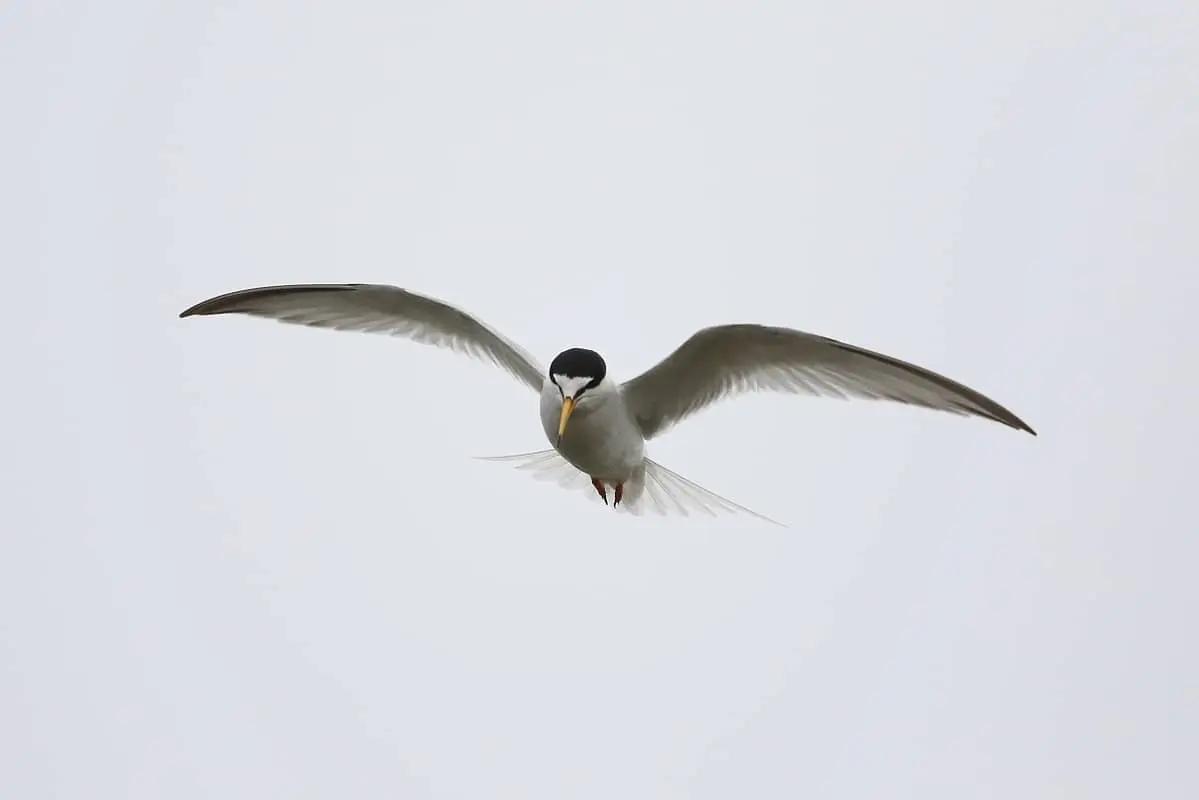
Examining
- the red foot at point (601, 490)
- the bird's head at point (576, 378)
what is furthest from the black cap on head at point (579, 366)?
the red foot at point (601, 490)

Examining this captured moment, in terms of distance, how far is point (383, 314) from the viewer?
8.10m

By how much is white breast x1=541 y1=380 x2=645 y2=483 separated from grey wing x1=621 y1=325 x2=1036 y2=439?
0.57 ft

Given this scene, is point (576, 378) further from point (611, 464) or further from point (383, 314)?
point (383, 314)

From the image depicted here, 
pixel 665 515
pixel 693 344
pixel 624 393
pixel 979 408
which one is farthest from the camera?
pixel 665 515

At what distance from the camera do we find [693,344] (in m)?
7.25

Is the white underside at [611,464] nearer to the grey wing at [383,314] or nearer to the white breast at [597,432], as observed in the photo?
the white breast at [597,432]

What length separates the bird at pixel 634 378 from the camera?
680 cm

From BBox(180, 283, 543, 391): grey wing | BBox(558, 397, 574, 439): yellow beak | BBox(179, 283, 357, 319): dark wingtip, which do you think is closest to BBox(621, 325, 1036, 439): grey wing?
BBox(558, 397, 574, 439): yellow beak

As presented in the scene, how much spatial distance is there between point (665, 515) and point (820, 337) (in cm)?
228

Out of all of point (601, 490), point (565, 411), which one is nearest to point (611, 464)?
point (601, 490)

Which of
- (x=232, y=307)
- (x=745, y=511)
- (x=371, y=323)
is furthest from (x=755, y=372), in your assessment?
(x=232, y=307)

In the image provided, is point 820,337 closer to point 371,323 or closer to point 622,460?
point 622,460

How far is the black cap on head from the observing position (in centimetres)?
723

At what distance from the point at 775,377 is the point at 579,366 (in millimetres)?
1047
